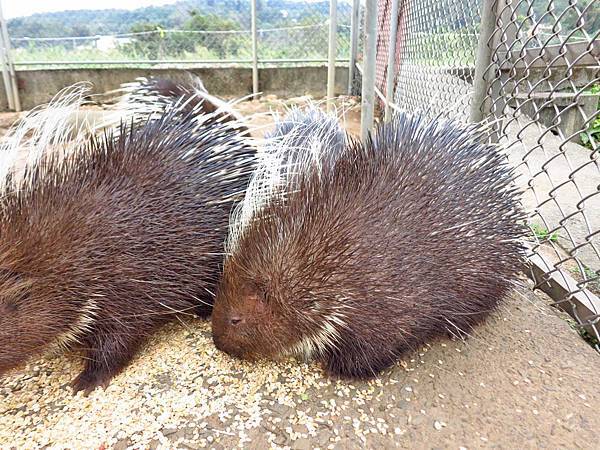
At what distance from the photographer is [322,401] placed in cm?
180

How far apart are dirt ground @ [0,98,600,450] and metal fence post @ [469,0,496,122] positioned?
118 cm

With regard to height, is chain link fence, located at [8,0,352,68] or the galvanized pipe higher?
chain link fence, located at [8,0,352,68]

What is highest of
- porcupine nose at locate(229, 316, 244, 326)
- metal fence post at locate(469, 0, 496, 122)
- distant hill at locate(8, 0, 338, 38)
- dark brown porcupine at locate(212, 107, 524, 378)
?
distant hill at locate(8, 0, 338, 38)

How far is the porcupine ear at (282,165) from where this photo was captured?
2.04 metres

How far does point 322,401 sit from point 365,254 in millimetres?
567

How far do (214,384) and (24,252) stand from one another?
2.84ft

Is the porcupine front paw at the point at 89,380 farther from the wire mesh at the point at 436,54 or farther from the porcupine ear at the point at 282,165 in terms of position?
the wire mesh at the point at 436,54

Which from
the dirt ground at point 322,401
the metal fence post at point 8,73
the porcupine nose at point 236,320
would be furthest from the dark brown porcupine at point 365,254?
the metal fence post at point 8,73

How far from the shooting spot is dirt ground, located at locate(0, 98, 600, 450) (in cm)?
163

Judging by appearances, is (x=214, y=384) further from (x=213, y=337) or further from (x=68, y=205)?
(x=68, y=205)

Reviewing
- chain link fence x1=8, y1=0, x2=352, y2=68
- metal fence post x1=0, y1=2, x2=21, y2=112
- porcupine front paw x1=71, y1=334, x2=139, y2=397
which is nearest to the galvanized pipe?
metal fence post x1=0, y1=2, x2=21, y2=112

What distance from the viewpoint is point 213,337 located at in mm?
2023

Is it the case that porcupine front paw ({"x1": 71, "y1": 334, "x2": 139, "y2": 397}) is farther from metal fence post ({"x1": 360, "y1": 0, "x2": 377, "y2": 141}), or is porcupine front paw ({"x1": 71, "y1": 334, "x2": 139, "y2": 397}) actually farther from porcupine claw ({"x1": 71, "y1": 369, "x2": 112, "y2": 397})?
metal fence post ({"x1": 360, "y1": 0, "x2": 377, "y2": 141})

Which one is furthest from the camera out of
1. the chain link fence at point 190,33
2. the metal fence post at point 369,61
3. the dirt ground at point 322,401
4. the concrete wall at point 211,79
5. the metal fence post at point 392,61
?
the chain link fence at point 190,33
